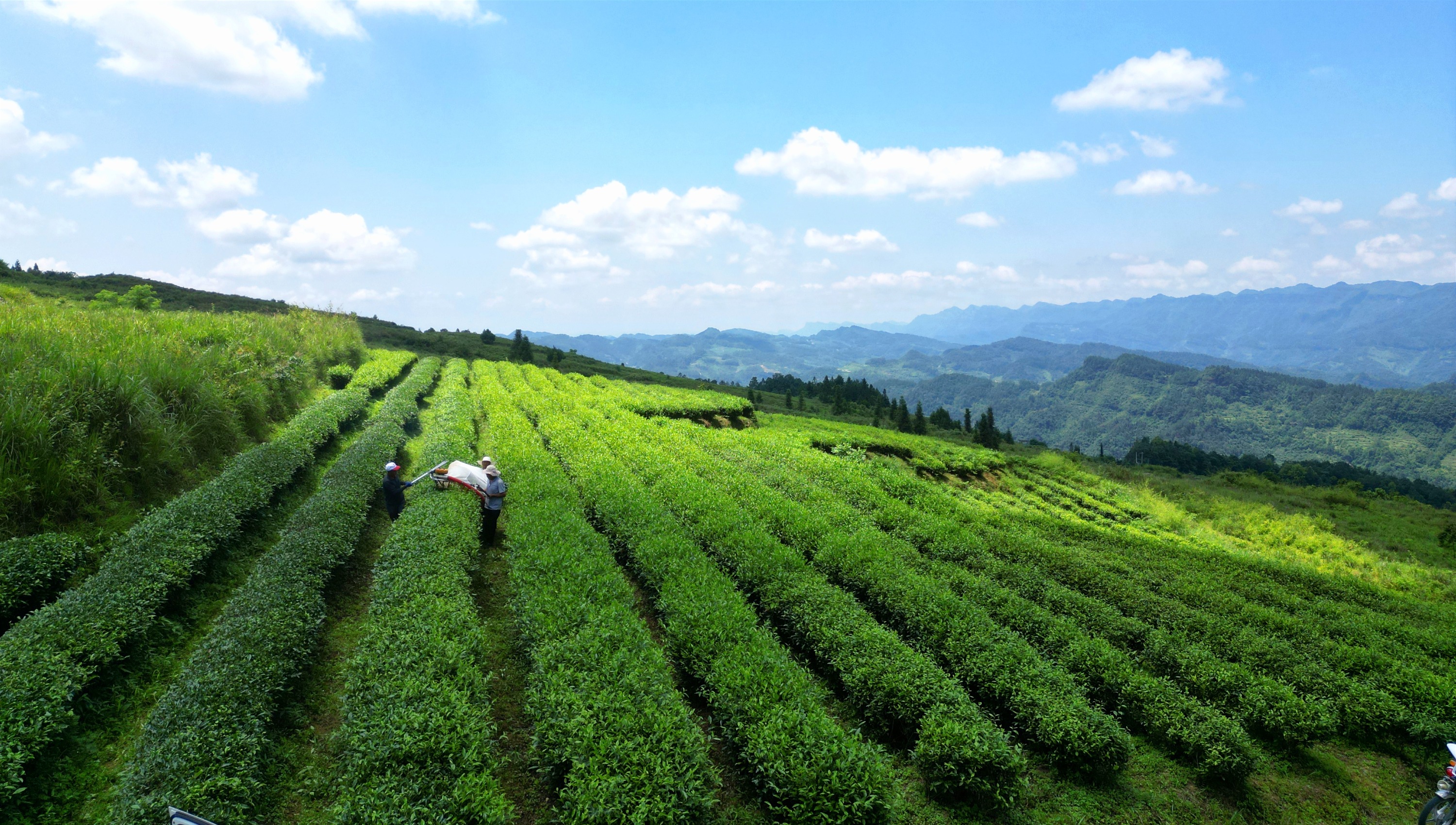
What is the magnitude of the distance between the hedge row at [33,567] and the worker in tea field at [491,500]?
6.54 meters

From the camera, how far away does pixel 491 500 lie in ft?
44.7

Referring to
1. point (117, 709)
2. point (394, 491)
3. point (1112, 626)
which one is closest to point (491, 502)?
point (394, 491)

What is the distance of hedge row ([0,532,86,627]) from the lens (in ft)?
27.1

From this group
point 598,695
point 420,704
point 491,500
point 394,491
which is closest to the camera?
point 420,704

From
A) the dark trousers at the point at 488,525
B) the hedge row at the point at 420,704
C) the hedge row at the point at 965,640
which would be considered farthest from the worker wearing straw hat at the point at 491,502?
the hedge row at the point at 965,640

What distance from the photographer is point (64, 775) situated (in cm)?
643

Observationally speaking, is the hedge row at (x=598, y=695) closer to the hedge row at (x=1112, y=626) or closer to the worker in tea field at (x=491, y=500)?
the worker in tea field at (x=491, y=500)

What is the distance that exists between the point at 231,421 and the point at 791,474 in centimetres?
1736

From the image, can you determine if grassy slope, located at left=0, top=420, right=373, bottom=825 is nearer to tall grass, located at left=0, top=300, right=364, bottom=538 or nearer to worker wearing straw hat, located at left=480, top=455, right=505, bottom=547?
tall grass, located at left=0, top=300, right=364, bottom=538

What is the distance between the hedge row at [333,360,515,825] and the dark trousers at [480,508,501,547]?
2.11 m

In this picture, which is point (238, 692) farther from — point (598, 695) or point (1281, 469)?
point (1281, 469)

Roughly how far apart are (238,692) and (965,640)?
402 inches

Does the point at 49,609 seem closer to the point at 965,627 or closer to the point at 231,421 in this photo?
the point at 231,421

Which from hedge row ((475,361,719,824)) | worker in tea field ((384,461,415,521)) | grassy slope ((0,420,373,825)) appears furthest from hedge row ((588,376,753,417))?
grassy slope ((0,420,373,825))
